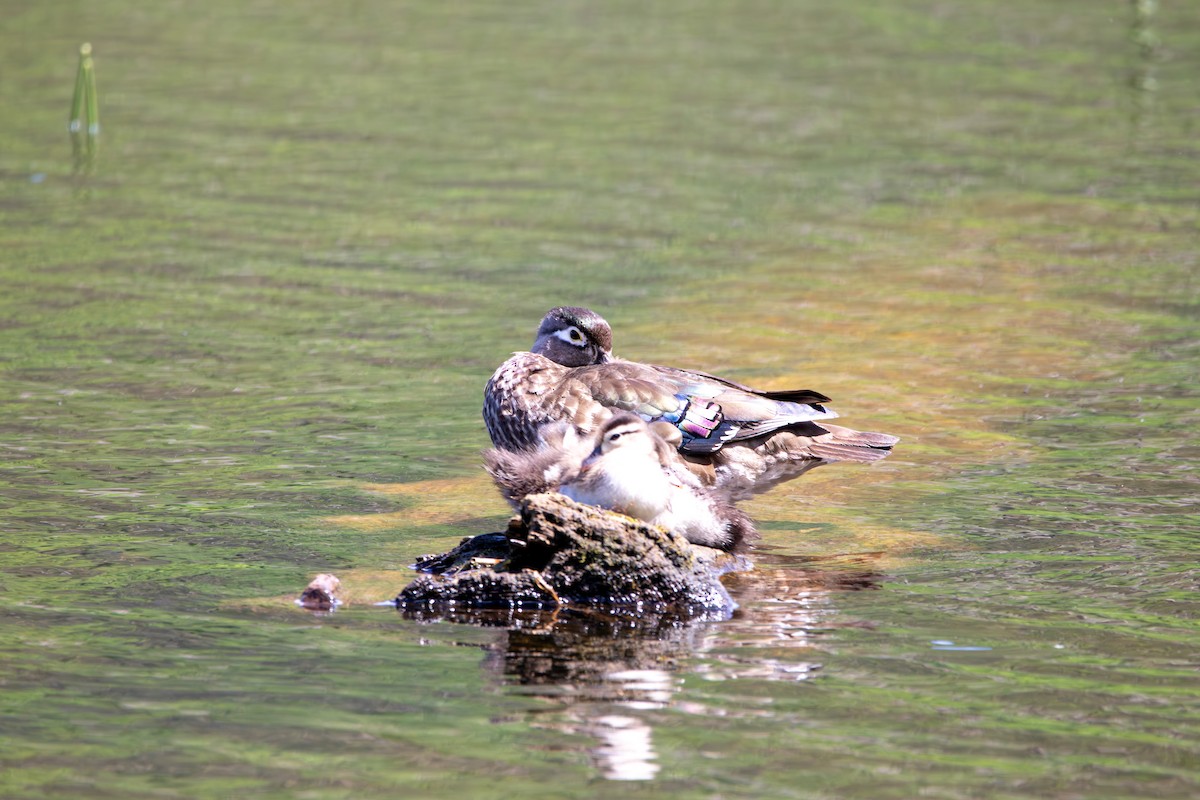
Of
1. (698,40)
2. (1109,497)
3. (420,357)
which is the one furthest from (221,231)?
(698,40)

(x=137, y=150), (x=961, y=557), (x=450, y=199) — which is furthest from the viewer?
(x=137, y=150)

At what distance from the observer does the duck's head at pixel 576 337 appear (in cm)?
866

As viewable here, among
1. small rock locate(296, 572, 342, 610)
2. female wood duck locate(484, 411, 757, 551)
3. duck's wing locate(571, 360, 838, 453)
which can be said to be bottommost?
small rock locate(296, 572, 342, 610)

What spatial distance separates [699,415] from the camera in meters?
7.88

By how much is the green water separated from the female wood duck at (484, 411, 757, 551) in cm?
39

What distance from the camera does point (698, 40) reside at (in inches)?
888

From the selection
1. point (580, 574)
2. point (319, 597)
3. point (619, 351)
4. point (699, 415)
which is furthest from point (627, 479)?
point (619, 351)

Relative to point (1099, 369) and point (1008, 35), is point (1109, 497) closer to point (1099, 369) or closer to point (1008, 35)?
point (1099, 369)

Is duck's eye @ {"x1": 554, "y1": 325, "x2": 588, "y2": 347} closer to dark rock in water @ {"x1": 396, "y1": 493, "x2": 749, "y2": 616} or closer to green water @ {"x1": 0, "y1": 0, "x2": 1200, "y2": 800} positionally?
green water @ {"x1": 0, "y1": 0, "x2": 1200, "y2": 800}

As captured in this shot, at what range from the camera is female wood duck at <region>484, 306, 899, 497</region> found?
7.86 m

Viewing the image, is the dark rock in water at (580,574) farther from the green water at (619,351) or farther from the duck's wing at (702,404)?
the duck's wing at (702,404)

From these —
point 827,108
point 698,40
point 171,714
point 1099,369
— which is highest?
point 698,40

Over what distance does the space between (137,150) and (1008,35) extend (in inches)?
493

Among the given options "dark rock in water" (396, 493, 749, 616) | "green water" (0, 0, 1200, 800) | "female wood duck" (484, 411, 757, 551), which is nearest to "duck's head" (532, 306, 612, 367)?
"green water" (0, 0, 1200, 800)
